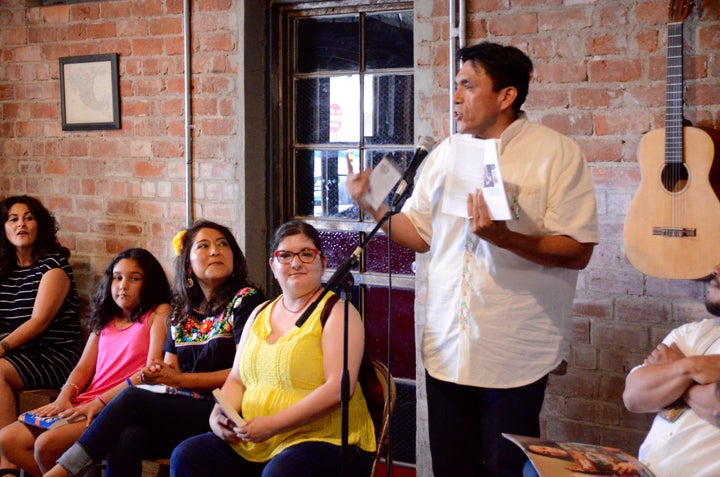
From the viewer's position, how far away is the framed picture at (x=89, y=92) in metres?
3.93

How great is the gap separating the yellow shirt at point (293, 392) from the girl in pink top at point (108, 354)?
0.61 m

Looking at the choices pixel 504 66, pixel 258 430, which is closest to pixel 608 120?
pixel 504 66

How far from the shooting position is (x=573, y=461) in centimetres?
Answer: 205

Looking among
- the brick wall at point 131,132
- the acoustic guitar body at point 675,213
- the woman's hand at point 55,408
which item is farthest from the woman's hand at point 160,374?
the acoustic guitar body at point 675,213

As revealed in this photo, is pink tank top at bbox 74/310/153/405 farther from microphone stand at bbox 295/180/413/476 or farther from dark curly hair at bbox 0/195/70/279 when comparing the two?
microphone stand at bbox 295/180/413/476

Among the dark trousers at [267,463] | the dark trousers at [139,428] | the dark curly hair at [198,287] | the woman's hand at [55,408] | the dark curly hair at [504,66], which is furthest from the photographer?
the woman's hand at [55,408]

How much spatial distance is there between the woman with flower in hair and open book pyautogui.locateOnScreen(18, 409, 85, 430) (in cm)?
29

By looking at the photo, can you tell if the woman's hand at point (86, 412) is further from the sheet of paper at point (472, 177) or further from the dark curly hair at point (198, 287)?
the sheet of paper at point (472, 177)

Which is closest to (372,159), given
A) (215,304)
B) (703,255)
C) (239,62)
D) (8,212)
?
(239,62)

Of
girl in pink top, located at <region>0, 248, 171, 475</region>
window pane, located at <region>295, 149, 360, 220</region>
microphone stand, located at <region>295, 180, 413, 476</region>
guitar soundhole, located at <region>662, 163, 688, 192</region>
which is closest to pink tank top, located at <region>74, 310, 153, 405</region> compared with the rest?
girl in pink top, located at <region>0, 248, 171, 475</region>

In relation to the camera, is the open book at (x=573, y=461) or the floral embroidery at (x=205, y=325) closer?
the open book at (x=573, y=461)

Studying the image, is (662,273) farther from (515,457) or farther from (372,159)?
(372,159)

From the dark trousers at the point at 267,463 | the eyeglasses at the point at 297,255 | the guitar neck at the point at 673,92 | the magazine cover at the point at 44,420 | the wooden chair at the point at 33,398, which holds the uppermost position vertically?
the guitar neck at the point at 673,92

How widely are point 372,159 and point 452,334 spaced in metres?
1.39
